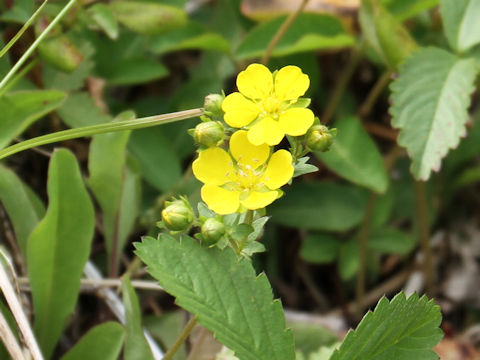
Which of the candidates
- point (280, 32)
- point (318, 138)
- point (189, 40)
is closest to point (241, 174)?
point (318, 138)

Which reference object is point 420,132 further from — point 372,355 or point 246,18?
point 246,18

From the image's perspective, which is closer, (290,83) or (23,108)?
(290,83)

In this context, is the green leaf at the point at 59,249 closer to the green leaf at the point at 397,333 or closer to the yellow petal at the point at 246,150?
the yellow petal at the point at 246,150

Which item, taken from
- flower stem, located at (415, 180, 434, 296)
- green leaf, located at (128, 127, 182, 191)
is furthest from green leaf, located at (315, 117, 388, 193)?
green leaf, located at (128, 127, 182, 191)

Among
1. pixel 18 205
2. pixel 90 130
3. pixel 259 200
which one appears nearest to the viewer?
pixel 259 200

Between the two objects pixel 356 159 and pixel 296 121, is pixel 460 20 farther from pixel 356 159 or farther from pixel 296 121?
pixel 296 121

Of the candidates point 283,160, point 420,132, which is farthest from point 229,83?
point 283,160

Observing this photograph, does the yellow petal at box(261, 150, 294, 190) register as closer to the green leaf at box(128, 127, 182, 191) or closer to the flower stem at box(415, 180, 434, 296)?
the green leaf at box(128, 127, 182, 191)
